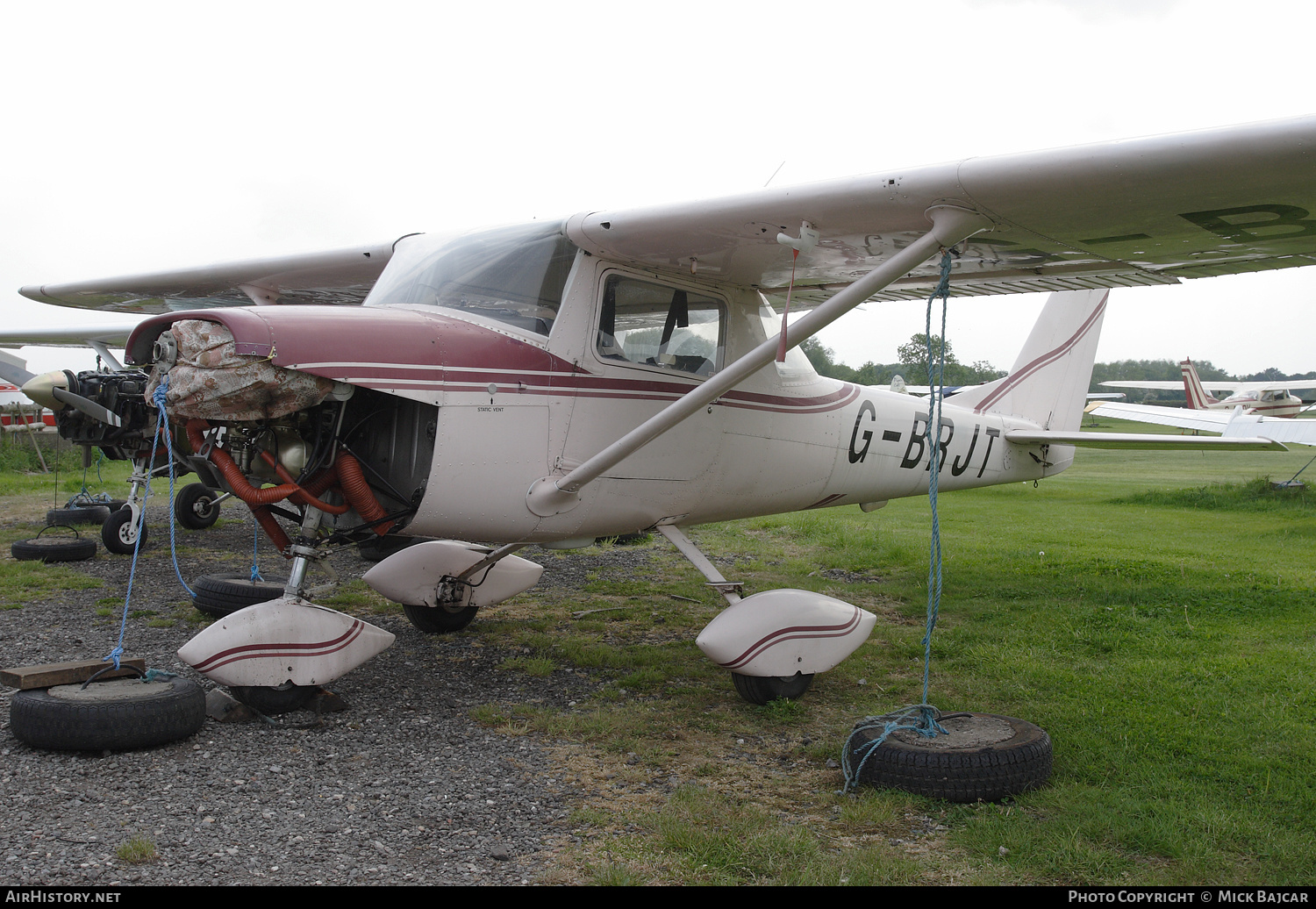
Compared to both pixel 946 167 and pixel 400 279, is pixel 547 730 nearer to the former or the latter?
pixel 400 279

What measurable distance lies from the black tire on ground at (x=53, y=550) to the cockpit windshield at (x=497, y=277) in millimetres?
6177

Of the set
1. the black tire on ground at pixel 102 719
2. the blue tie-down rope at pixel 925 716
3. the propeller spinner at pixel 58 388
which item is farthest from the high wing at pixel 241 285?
the blue tie-down rope at pixel 925 716

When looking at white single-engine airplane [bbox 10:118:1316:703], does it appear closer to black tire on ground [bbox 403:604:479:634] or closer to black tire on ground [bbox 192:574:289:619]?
black tire on ground [bbox 403:604:479:634]

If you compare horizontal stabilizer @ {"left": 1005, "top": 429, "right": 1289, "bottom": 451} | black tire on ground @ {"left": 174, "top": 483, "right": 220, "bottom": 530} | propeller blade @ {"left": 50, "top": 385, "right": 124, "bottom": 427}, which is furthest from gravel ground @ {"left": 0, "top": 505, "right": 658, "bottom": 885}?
black tire on ground @ {"left": 174, "top": 483, "right": 220, "bottom": 530}

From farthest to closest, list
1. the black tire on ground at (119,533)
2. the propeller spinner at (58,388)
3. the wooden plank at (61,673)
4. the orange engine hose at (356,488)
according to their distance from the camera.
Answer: the black tire on ground at (119,533)
the propeller spinner at (58,388)
the orange engine hose at (356,488)
the wooden plank at (61,673)

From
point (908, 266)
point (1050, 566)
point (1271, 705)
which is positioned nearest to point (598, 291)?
point (908, 266)

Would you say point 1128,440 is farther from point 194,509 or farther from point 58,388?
point 194,509

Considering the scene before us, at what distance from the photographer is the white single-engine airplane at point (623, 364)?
3.82 m

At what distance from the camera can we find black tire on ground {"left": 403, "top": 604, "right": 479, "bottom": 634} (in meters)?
6.34

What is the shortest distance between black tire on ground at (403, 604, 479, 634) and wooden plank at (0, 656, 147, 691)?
222 cm

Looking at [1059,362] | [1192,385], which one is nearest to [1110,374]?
[1192,385]

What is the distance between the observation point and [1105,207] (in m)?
4.07

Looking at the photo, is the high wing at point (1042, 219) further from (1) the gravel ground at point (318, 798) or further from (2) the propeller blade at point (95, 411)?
(2) the propeller blade at point (95, 411)

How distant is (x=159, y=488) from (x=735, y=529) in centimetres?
1149
